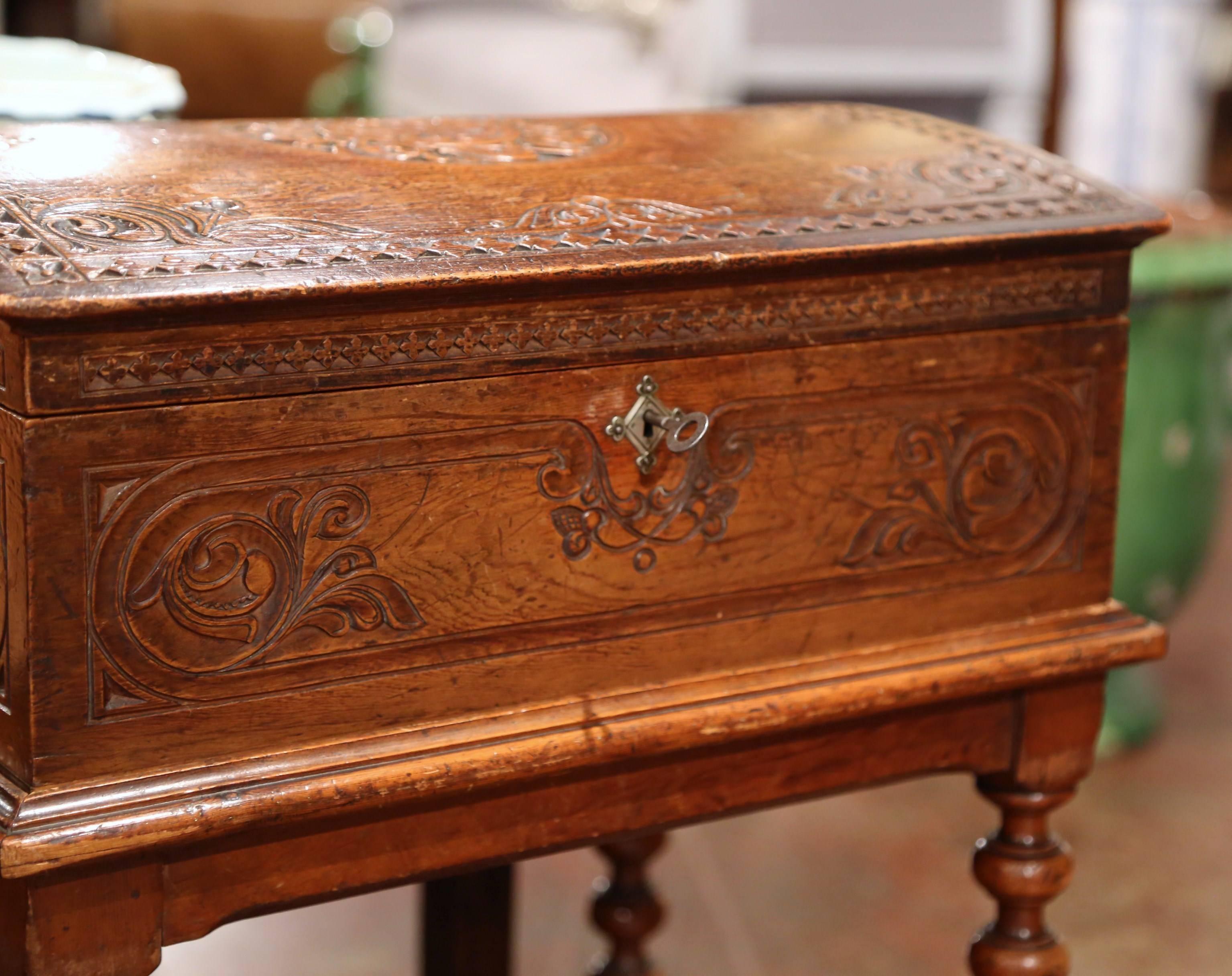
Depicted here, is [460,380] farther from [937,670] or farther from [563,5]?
[563,5]

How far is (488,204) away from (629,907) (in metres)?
0.80

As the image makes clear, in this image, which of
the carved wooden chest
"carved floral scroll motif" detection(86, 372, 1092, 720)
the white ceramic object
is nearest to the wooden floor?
the carved wooden chest

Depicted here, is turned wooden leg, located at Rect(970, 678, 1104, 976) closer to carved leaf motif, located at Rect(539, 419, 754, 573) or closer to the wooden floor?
carved leaf motif, located at Rect(539, 419, 754, 573)

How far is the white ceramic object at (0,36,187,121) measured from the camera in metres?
1.20

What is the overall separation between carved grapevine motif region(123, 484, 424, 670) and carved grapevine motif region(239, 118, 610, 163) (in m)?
0.27

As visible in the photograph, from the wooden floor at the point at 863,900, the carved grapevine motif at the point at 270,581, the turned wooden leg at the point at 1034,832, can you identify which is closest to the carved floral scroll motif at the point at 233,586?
the carved grapevine motif at the point at 270,581

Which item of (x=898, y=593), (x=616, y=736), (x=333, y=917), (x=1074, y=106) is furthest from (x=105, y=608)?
(x=1074, y=106)

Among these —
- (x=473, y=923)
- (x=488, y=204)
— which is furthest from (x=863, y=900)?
(x=488, y=204)

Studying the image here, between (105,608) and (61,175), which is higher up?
(61,175)

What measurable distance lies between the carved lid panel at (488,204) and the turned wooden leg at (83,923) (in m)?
0.30

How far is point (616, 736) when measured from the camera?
931mm

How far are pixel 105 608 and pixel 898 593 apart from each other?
514 millimetres

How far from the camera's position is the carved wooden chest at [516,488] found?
2.60 feet

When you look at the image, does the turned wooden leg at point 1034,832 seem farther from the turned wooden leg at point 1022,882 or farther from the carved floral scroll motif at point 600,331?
the carved floral scroll motif at point 600,331
